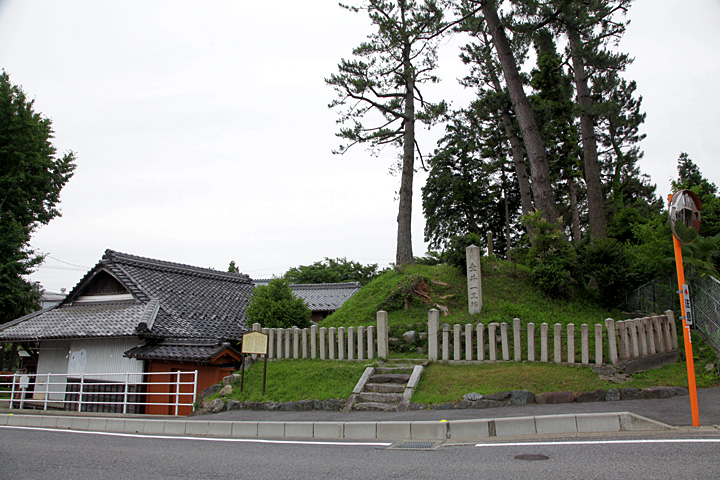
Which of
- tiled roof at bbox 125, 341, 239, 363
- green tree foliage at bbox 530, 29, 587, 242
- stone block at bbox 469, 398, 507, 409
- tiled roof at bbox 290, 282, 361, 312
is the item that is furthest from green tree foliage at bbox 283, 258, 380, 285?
stone block at bbox 469, 398, 507, 409

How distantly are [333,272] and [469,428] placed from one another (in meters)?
35.7

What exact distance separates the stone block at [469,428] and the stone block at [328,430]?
1.99 m

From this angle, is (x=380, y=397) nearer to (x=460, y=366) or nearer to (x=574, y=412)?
(x=460, y=366)

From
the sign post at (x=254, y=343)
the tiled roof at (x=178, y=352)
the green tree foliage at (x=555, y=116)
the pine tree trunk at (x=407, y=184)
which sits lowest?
the tiled roof at (x=178, y=352)

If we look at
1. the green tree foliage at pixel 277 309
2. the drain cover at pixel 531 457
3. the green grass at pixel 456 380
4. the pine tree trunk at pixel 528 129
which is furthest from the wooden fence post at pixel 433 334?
the pine tree trunk at pixel 528 129

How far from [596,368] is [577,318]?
12.0 feet

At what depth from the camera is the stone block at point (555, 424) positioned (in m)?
7.47

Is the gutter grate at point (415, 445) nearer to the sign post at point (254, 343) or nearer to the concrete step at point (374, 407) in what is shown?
the concrete step at point (374, 407)

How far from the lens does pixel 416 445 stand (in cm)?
735

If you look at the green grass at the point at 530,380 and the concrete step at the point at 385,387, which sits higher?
the green grass at the point at 530,380

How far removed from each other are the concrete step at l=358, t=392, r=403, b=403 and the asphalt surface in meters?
0.60

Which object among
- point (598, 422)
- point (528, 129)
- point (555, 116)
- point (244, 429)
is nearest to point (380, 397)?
point (244, 429)

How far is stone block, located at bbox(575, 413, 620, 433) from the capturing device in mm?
7324

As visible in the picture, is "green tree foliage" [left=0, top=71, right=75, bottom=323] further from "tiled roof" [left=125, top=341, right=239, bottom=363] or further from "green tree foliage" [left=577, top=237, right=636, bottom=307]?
"green tree foliage" [left=577, top=237, right=636, bottom=307]
